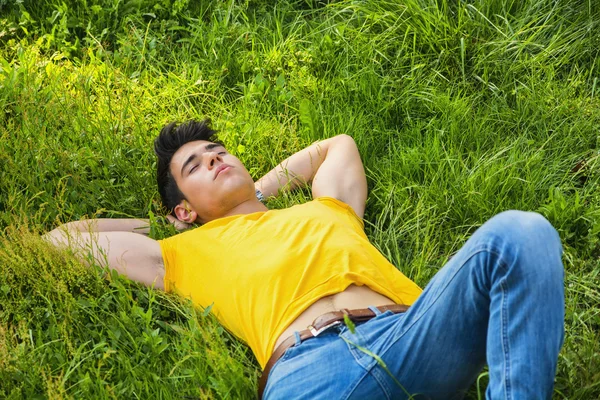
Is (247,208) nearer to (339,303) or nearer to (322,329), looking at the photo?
(339,303)

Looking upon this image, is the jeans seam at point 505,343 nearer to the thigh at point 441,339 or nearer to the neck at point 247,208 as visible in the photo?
the thigh at point 441,339

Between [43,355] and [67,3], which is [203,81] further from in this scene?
[43,355]

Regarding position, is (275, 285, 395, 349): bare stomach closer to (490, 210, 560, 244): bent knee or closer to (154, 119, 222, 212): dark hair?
(490, 210, 560, 244): bent knee

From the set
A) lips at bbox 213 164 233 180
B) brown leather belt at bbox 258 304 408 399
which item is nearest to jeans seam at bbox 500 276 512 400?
brown leather belt at bbox 258 304 408 399

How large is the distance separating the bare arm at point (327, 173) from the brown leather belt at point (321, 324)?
1135 mm

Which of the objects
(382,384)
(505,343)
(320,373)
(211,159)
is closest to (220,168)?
(211,159)

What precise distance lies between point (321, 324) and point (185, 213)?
142cm

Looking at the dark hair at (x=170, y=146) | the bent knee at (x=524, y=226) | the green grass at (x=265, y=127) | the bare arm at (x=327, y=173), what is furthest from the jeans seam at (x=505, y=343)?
the dark hair at (x=170, y=146)

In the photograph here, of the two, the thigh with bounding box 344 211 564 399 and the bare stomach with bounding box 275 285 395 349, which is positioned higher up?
the thigh with bounding box 344 211 564 399

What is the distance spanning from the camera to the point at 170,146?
14.7ft

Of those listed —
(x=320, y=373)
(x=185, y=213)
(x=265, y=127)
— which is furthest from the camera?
(x=265, y=127)

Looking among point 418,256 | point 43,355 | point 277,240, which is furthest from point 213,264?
point 418,256

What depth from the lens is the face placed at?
4145 mm

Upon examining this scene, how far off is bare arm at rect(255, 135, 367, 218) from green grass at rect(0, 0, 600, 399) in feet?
0.52
